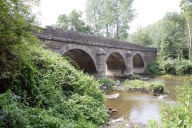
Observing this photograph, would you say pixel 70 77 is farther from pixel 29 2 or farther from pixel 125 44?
pixel 125 44

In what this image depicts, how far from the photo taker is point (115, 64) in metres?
23.1

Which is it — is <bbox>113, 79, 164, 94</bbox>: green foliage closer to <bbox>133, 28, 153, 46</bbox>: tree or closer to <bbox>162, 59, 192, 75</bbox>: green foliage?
<bbox>162, 59, 192, 75</bbox>: green foliage

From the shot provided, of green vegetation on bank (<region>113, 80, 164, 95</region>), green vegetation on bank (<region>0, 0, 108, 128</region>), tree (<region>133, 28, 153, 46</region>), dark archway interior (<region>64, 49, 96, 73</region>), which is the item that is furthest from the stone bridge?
tree (<region>133, 28, 153, 46</region>)

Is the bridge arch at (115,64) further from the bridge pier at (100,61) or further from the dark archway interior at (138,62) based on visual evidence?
the bridge pier at (100,61)

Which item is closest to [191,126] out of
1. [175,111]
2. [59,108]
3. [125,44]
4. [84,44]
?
[175,111]

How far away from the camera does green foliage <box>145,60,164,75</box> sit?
978 inches

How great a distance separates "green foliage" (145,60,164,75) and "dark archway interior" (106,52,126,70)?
5.68 metres

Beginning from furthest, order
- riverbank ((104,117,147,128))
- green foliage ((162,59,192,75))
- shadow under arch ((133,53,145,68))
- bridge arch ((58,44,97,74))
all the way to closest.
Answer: shadow under arch ((133,53,145,68))
green foliage ((162,59,192,75))
bridge arch ((58,44,97,74))
riverbank ((104,117,147,128))

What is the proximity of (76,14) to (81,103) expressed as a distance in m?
23.7

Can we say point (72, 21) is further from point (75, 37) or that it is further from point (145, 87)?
point (145, 87)

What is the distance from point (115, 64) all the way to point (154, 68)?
6558 mm

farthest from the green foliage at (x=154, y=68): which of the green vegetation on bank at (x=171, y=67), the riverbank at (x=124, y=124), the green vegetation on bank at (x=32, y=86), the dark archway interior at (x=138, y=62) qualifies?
the green vegetation on bank at (x=32, y=86)

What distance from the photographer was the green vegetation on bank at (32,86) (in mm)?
3277

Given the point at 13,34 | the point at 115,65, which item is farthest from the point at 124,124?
the point at 115,65
